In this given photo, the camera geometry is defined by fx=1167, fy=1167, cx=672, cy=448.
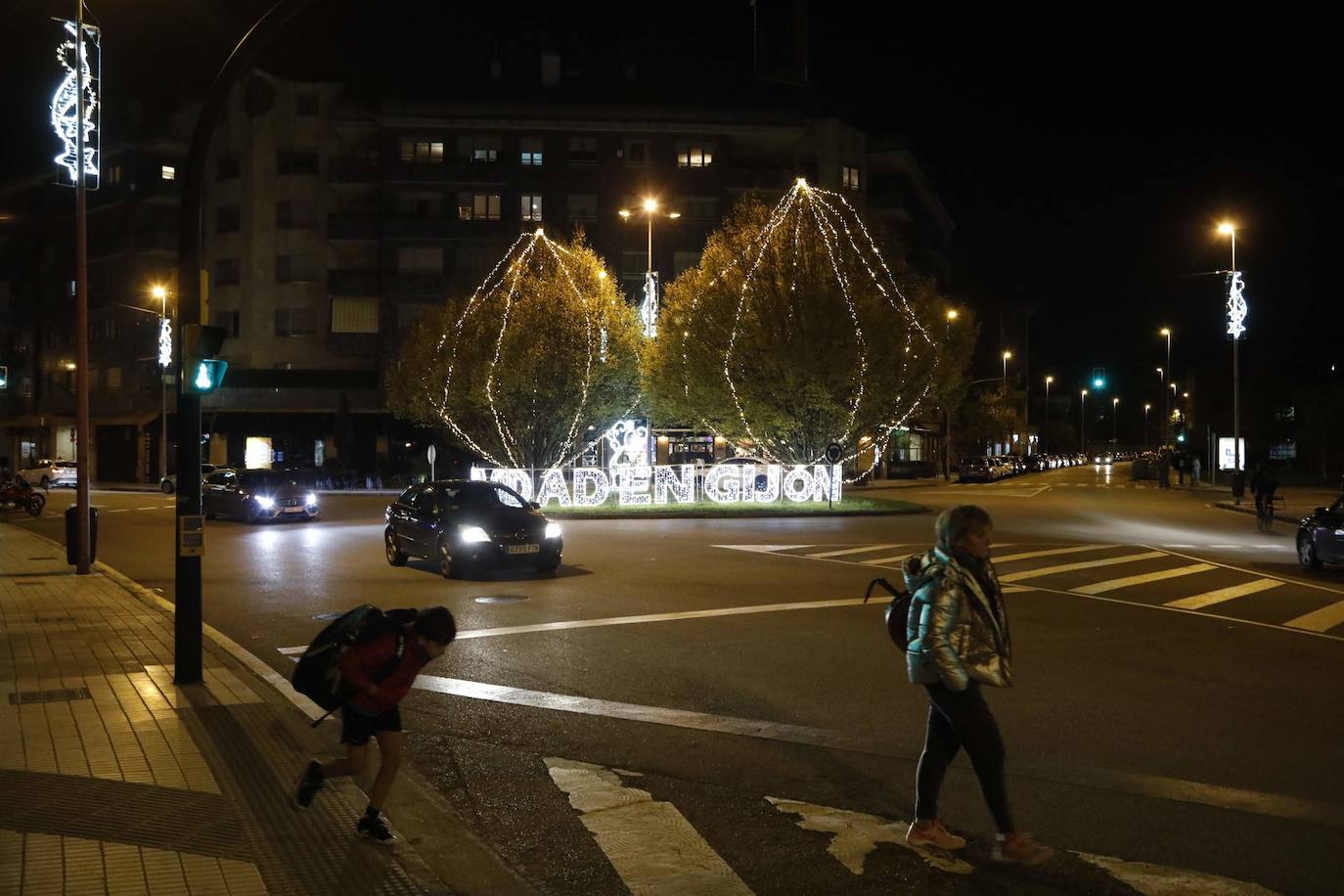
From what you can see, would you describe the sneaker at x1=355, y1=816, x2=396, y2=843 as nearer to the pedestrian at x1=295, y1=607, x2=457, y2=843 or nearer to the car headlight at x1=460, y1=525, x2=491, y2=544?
the pedestrian at x1=295, y1=607, x2=457, y2=843

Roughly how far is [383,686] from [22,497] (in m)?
35.9

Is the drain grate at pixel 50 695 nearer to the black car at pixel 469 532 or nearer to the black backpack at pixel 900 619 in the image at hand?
the black backpack at pixel 900 619

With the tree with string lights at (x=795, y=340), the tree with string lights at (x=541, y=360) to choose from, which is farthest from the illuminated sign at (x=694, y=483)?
the tree with string lights at (x=541, y=360)

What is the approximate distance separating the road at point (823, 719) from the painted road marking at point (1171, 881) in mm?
31

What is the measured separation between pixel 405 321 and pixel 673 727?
57.2 m

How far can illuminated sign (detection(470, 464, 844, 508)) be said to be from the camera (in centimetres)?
3872

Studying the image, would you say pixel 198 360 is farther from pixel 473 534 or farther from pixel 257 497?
pixel 257 497

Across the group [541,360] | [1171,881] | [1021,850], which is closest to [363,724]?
[1021,850]

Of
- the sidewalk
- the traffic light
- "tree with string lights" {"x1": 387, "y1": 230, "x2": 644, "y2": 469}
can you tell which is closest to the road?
the sidewalk

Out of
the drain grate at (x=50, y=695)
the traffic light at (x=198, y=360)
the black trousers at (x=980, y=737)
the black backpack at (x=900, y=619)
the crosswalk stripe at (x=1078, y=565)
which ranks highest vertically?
the traffic light at (x=198, y=360)

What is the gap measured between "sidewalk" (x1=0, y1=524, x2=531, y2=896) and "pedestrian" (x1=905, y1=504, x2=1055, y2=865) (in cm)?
217

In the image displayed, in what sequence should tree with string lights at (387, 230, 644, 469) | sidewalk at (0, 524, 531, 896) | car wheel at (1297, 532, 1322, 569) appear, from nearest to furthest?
1. sidewalk at (0, 524, 531, 896)
2. car wheel at (1297, 532, 1322, 569)
3. tree with string lights at (387, 230, 644, 469)

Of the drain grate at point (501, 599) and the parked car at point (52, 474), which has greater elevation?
the parked car at point (52, 474)

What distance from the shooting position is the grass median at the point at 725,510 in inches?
1353
